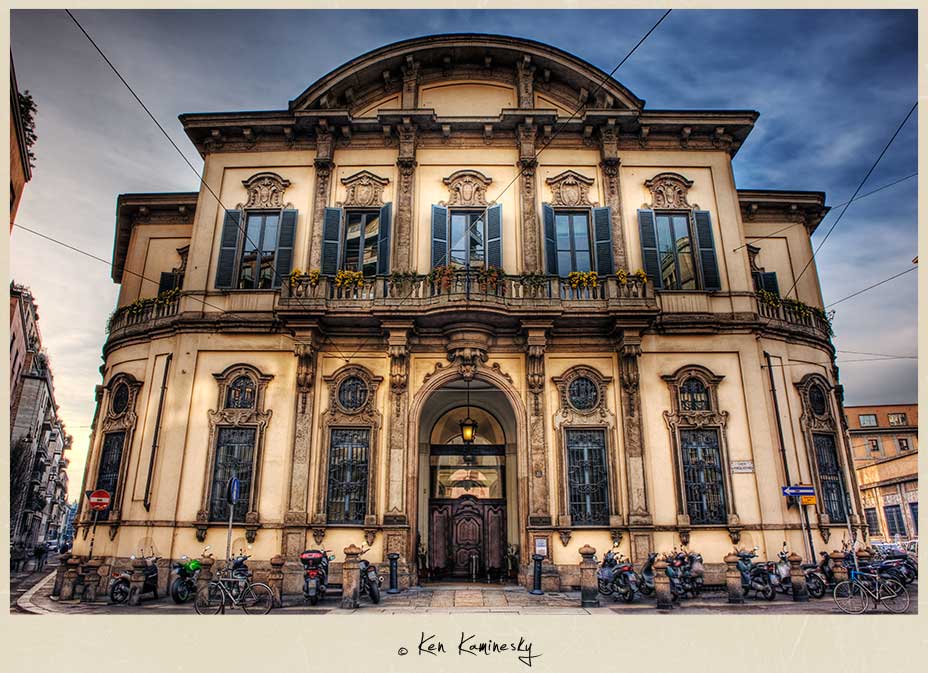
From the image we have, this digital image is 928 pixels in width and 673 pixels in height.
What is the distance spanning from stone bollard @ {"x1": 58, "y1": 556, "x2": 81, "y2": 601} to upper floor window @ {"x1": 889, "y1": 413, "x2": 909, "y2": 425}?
165ft

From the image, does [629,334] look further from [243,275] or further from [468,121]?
[243,275]

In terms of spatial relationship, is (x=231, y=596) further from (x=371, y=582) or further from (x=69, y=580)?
(x=69, y=580)

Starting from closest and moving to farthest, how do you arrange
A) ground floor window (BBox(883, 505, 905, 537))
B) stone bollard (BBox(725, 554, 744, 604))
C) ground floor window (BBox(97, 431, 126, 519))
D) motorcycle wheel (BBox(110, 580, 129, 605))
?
stone bollard (BBox(725, 554, 744, 604)) → motorcycle wheel (BBox(110, 580, 129, 605)) → ground floor window (BBox(97, 431, 126, 519)) → ground floor window (BBox(883, 505, 905, 537))

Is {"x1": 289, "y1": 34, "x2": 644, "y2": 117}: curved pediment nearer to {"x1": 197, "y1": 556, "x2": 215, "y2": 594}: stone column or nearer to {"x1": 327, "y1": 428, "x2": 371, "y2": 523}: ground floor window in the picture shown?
{"x1": 327, "y1": 428, "x2": 371, "y2": 523}: ground floor window

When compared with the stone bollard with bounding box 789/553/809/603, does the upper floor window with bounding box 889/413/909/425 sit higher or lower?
higher

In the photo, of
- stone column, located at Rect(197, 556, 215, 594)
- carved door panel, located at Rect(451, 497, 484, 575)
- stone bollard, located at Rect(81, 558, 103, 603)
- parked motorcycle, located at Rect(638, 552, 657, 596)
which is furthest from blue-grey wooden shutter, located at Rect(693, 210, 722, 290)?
stone bollard, located at Rect(81, 558, 103, 603)

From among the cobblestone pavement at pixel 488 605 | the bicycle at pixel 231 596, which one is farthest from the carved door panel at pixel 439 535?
the bicycle at pixel 231 596

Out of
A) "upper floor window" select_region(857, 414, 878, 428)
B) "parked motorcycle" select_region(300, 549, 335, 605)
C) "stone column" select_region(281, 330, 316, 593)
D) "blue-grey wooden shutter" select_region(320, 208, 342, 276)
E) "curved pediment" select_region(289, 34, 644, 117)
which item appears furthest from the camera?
"upper floor window" select_region(857, 414, 878, 428)

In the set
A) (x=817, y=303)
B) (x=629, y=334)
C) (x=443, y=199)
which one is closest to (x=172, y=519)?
(x=443, y=199)

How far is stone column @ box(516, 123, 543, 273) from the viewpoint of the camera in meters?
14.9
